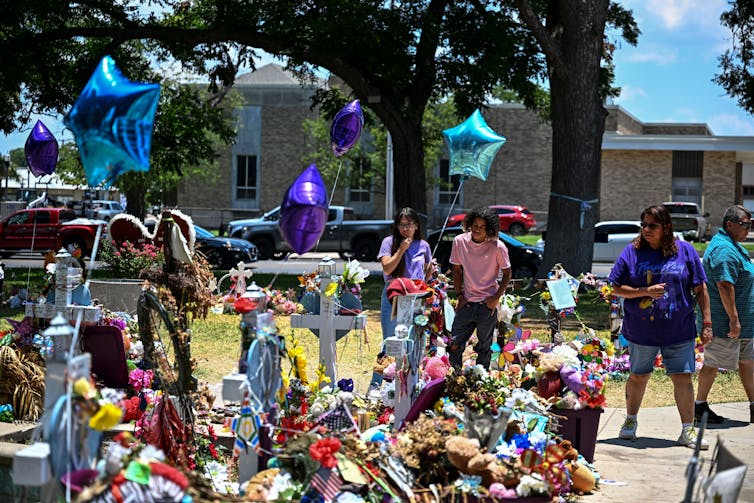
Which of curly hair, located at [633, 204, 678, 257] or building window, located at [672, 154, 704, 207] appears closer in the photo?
curly hair, located at [633, 204, 678, 257]

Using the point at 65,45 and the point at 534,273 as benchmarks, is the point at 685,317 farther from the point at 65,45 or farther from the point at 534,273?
the point at 65,45

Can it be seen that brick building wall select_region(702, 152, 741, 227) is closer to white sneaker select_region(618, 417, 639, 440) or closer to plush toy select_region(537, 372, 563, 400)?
white sneaker select_region(618, 417, 639, 440)

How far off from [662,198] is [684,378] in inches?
1557

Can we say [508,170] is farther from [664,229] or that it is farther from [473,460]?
[473,460]

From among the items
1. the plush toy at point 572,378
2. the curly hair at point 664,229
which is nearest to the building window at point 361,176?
the curly hair at point 664,229

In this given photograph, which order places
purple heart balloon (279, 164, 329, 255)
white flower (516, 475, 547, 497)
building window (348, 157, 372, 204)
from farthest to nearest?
building window (348, 157, 372, 204) < purple heart balloon (279, 164, 329, 255) < white flower (516, 475, 547, 497)

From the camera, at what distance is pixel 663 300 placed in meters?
6.85

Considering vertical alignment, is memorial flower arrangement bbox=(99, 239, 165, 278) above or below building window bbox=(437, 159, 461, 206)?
below

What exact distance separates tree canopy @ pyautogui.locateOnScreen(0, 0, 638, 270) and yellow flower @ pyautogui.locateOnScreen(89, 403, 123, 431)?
14.2 m

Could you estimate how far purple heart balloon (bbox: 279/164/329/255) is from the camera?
5879mm

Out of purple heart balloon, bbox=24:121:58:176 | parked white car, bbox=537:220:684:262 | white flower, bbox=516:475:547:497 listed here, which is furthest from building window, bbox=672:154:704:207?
white flower, bbox=516:475:547:497

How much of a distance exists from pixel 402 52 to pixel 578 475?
14315 millimetres

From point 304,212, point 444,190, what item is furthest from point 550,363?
point 444,190

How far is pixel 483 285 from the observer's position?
295 inches
